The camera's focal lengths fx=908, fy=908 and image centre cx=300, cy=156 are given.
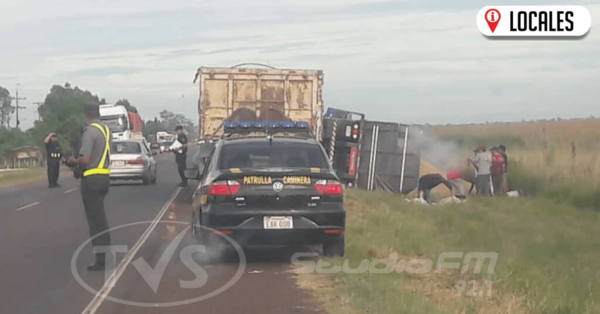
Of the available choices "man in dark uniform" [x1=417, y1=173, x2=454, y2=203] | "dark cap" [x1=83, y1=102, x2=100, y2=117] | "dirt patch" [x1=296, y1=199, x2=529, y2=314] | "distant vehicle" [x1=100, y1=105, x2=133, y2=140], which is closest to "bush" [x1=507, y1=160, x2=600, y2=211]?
"man in dark uniform" [x1=417, y1=173, x2=454, y2=203]

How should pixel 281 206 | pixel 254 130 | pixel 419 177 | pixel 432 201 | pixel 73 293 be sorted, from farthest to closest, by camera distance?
pixel 419 177 → pixel 432 201 → pixel 254 130 → pixel 281 206 → pixel 73 293

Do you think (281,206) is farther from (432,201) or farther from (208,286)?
(432,201)

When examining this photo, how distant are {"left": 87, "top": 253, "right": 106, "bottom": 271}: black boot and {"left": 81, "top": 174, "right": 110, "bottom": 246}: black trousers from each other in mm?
150

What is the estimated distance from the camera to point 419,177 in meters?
25.0

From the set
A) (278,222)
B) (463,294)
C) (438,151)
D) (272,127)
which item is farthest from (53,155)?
(463,294)

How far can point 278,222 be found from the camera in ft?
35.2

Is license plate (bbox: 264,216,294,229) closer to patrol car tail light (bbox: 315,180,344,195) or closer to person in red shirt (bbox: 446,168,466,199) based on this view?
patrol car tail light (bbox: 315,180,344,195)

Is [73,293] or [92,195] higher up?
[92,195]

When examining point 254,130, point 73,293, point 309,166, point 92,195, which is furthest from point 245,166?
point 254,130

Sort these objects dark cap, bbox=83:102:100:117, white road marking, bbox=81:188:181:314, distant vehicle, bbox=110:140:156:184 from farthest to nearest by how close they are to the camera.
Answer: distant vehicle, bbox=110:140:156:184, dark cap, bbox=83:102:100:117, white road marking, bbox=81:188:181:314

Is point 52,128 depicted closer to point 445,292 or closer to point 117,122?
point 117,122

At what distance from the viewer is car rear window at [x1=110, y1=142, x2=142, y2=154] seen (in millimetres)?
27653

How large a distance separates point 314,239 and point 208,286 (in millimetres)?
1622

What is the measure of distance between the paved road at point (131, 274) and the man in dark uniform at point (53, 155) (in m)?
8.88
